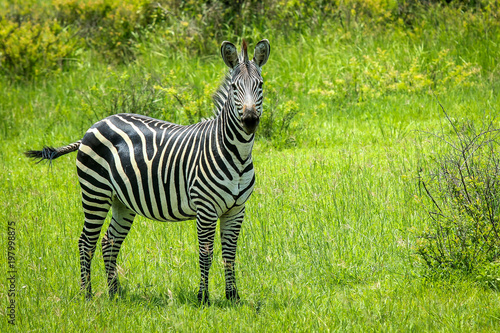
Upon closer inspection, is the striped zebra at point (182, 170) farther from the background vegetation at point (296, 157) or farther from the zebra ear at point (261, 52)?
the background vegetation at point (296, 157)

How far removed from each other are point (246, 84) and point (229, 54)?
445mm

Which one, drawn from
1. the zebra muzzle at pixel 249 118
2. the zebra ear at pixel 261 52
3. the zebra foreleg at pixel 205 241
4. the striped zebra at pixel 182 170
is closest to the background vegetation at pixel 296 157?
the zebra foreleg at pixel 205 241

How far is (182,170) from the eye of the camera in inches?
192

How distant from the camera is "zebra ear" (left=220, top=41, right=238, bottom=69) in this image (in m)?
4.50

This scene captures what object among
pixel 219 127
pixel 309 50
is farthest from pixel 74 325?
pixel 309 50

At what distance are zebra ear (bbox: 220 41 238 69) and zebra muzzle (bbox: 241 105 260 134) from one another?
1.98 ft

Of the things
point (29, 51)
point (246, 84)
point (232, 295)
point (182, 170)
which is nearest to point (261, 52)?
point (246, 84)

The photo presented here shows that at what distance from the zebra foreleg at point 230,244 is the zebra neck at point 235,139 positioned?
52cm

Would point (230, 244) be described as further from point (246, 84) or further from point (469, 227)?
point (469, 227)

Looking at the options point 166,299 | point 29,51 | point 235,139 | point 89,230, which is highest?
point 235,139

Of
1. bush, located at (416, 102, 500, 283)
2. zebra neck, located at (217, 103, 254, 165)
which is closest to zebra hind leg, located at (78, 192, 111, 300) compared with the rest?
zebra neck, located at (217, 103, 254, 165)

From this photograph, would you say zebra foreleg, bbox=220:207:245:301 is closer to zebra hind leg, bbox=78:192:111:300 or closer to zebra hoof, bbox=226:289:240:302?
zebra hoof, bbox=226:289:240:302

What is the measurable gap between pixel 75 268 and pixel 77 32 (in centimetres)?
1069

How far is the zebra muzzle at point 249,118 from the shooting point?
164 inches
